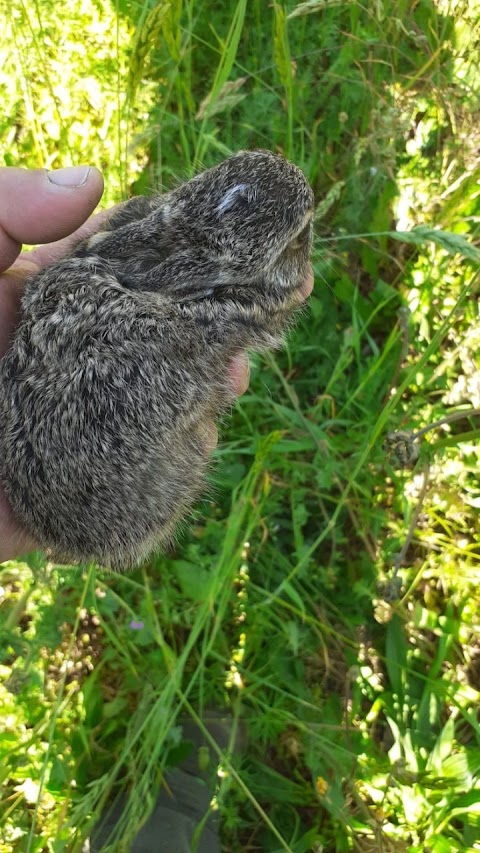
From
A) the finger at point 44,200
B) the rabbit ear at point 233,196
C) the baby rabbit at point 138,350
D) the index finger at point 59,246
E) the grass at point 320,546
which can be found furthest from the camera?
the index finger at point 59,246

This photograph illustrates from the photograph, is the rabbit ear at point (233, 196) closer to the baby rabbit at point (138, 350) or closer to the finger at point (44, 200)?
the baby rabbit at point (138, 350)

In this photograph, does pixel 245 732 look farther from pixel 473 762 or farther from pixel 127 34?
pixel 127 34

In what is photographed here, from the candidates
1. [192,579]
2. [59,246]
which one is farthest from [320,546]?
[59,246]

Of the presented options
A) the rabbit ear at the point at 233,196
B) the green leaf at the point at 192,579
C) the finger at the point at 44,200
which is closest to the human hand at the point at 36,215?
the finger at the point at 44,200

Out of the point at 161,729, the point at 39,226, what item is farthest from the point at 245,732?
the point at 39,226

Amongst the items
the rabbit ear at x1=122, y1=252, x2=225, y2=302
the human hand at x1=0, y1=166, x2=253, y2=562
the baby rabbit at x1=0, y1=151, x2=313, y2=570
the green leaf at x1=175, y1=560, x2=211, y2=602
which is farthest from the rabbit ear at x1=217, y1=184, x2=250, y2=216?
the green leaf at x1=175, y1=560, x2=211, y2=602

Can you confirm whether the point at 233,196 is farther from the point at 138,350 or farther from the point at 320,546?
the point at 320,546

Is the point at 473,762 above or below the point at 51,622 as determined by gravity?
below
